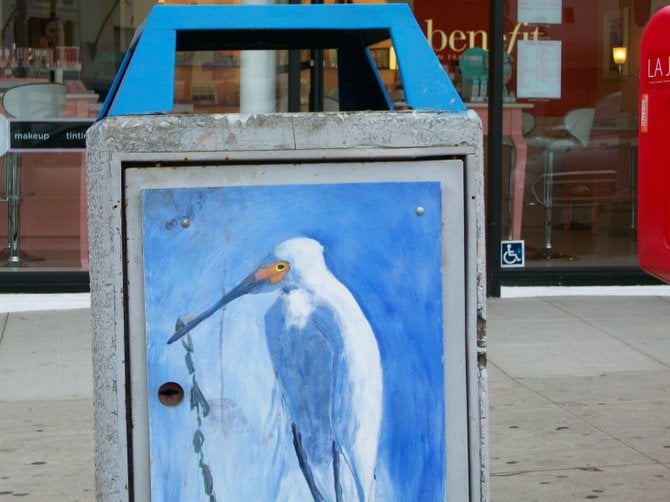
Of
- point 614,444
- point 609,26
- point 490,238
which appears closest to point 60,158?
point 490,238

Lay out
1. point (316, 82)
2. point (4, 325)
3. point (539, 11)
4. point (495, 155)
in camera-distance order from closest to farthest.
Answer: point (4, 325) → point (316, 82) → point (495, 155) → point (539, 11)

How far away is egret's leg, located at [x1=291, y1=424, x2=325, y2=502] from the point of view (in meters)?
2.75

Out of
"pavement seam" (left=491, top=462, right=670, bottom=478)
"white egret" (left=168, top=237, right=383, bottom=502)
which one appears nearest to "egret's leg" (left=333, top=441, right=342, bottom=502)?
"white egret" (left=168, top=237, right=383, bottom=502)

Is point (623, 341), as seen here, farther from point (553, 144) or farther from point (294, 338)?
point (294, 338)

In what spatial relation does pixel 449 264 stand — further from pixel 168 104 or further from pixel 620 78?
pixel 620 78

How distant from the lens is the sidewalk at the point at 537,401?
4926 millimetres

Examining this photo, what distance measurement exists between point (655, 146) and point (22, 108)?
18.2 feet

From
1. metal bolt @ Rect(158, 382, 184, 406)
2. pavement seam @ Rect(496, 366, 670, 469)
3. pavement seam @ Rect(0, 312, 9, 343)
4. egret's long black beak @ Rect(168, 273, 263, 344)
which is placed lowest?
pavement seam @ Rect(496, 366, 670, 469)

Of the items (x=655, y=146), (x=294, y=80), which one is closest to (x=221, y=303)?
(x=655, y=146)

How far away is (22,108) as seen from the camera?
8.48m

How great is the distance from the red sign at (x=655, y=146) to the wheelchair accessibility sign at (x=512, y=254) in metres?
4.54

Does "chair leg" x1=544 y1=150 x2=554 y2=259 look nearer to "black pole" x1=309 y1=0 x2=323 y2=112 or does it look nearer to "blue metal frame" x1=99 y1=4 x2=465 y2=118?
"black pole" x1=309 y1=0 x2=323 y2=112

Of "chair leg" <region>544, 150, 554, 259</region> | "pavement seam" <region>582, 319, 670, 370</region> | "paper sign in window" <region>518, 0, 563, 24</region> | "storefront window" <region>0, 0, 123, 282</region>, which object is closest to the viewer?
"pavement seam" <region>582, 319, 670, 370</region>

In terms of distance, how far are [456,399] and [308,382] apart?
1.23 ft
